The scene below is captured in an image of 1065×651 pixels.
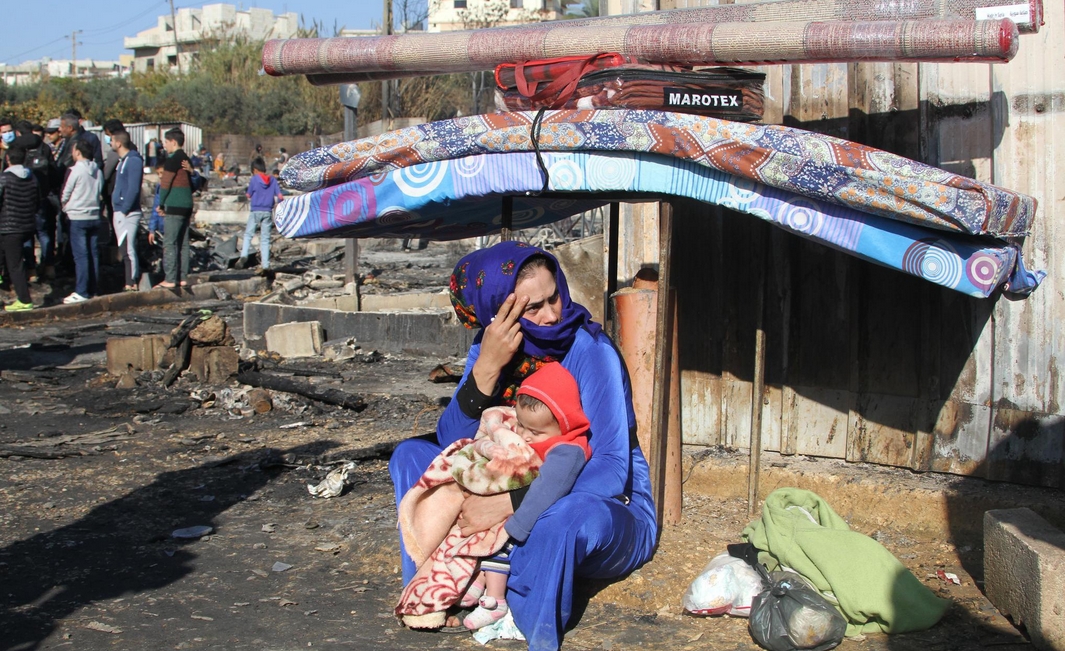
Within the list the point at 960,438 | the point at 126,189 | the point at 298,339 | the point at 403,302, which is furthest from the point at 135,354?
the point at 960,438

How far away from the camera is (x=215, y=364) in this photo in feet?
28.4

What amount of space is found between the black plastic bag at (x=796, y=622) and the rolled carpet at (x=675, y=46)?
2059 millimetres

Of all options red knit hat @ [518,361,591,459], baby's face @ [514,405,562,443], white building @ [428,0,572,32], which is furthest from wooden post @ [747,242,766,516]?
white building @ [428,0,572,32]

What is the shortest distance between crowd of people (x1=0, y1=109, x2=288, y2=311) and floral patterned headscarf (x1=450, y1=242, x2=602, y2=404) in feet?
31.6

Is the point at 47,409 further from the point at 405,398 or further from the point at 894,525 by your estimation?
the point at 894,525

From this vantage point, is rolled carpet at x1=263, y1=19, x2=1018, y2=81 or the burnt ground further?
the burnt ground

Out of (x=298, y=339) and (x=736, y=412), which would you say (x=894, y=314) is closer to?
(x=736, y=412)

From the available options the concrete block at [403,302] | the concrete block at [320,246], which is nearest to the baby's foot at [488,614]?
the concrete block at [403,302]

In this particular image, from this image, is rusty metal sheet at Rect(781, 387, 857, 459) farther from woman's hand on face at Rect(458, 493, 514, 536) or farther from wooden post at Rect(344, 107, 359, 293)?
wooden post at Rect(344, 107, 359, 293)

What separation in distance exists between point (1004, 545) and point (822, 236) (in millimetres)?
1348

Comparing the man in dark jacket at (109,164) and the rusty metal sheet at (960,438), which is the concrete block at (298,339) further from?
the rusty metal sheet at (960,438)

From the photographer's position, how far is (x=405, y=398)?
796 centimetres

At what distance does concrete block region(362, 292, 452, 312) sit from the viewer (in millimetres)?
11680

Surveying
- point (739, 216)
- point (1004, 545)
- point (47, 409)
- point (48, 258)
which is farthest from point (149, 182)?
point (1004, 545)
